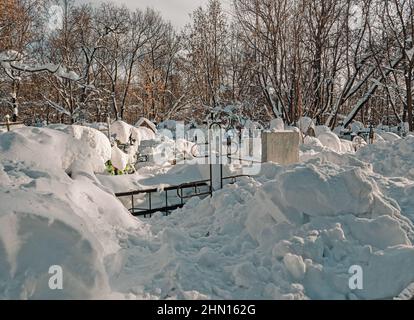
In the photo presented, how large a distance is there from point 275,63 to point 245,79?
9.25 m

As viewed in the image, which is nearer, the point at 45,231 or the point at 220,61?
the point at 45,231

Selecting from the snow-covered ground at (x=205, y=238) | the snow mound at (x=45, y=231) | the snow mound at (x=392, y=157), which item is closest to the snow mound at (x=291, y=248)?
the snow-covered ground at (x=205, y=238)

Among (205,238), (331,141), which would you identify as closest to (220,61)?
(331,141)

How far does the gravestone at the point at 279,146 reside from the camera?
10.3 meters

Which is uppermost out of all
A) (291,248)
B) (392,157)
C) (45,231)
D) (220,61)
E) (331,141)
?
(220,61)

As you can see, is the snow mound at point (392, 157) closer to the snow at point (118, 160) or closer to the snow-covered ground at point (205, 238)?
the snow-covered ground at point (205, 238)

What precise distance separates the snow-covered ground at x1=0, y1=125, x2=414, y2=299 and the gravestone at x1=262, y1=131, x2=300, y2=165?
3.56 m

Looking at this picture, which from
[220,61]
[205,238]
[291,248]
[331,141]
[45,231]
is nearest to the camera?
[45,231]

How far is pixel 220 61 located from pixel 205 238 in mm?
29540

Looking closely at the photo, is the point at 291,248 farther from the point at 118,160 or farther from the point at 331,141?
the point at 331,141

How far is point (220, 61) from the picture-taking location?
109ft

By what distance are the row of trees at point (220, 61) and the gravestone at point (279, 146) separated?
26.0ft
